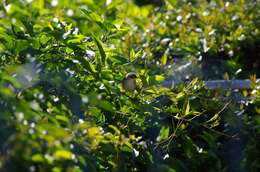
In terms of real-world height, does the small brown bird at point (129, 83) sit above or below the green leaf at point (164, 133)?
above

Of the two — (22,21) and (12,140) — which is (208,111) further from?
(12,140)

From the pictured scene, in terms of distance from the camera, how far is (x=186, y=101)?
2.31 m

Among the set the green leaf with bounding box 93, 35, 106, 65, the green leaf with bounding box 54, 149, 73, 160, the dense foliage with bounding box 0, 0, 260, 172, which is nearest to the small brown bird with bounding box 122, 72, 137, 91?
the dense foliage with bounding box 0, 0, 260, 172

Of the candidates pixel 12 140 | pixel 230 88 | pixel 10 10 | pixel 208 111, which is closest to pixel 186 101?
pixel 208 111

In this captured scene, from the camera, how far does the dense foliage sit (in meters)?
1.42

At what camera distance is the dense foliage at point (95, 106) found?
1423 millimetres

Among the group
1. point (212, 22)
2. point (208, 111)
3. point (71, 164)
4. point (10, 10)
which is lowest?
point (212, 22)

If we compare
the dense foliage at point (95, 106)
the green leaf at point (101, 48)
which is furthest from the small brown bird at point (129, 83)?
the green leaf at point (101, 48)

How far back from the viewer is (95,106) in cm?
191

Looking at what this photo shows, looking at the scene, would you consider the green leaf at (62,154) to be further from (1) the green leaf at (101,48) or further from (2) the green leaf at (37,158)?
(1) the green leaf at (101,48)

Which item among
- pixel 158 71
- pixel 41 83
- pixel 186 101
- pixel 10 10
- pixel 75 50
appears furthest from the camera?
pixel 158 71

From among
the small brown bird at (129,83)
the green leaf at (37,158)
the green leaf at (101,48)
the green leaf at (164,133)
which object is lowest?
the green leaf at (164,133)

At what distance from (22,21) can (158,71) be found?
138cm

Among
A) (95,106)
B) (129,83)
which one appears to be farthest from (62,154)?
(129,83)
